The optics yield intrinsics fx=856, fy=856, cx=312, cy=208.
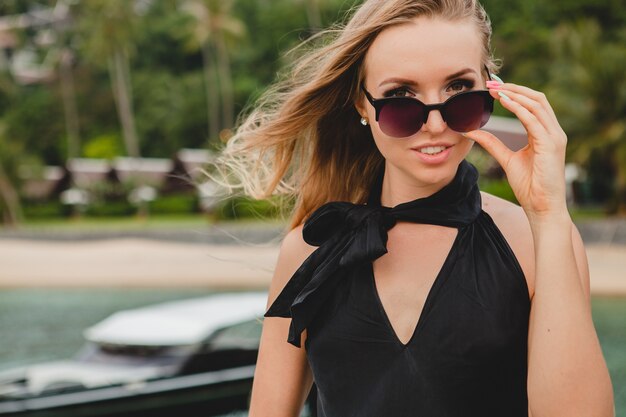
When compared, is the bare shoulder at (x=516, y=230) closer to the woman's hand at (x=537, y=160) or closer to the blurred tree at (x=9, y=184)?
the woman's hand at (x=537, y=160)

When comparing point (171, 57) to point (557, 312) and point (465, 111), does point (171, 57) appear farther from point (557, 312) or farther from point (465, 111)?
point (557, 312)

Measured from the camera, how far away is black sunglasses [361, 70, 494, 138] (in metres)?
1.68

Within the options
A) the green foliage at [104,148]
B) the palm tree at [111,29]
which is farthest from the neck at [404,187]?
the green foliage at [104,148]

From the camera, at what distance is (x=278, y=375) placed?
1888mm

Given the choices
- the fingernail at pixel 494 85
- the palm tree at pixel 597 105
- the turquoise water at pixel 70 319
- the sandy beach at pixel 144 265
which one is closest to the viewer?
the fingernail at pixel 494 85

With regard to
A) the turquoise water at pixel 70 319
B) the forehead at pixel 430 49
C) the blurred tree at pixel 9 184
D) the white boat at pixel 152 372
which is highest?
the forehead at pixel 430 49

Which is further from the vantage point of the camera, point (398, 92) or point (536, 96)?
point (398, 92)

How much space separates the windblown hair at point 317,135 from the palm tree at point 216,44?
41.9m

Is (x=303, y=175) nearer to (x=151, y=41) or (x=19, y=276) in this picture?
(x=19, y=276)

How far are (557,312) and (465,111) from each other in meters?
0.44

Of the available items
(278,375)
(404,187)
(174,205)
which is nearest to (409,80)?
(404,187)

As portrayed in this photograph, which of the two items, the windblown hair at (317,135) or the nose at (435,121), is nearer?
the nose at (435,121)

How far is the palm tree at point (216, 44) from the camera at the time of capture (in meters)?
43.6

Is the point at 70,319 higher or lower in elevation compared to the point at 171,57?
lower
